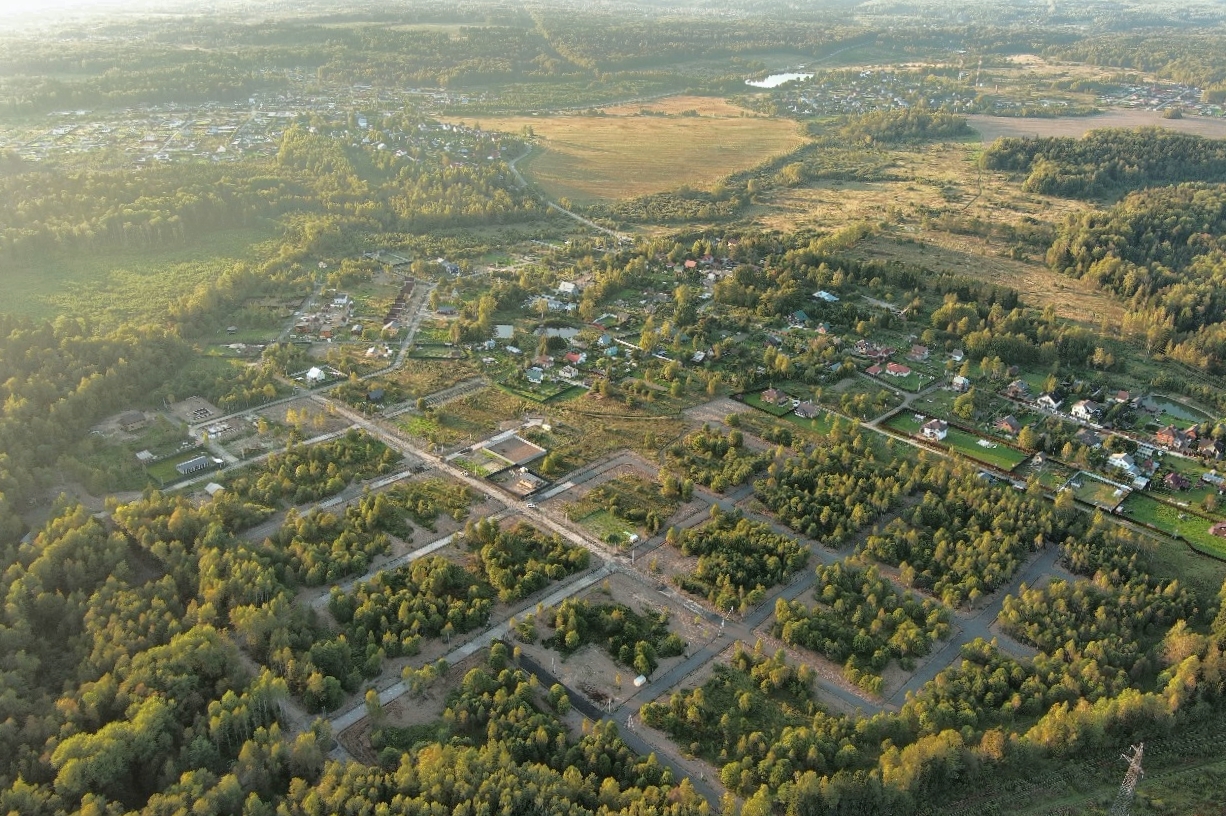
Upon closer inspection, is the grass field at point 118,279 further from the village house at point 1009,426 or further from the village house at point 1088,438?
the village house at point 1088,438

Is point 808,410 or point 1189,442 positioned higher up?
point 808,410

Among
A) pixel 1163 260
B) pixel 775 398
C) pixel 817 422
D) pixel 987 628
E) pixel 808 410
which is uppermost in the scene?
pixel 1163 260

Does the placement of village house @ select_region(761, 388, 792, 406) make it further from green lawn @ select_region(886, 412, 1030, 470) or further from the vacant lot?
the vacant lot

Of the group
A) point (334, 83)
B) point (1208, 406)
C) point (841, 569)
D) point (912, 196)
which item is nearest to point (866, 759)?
point (841, 569)

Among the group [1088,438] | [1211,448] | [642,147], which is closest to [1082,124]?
[642,147]

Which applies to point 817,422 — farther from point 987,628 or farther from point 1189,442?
point 1189,442
